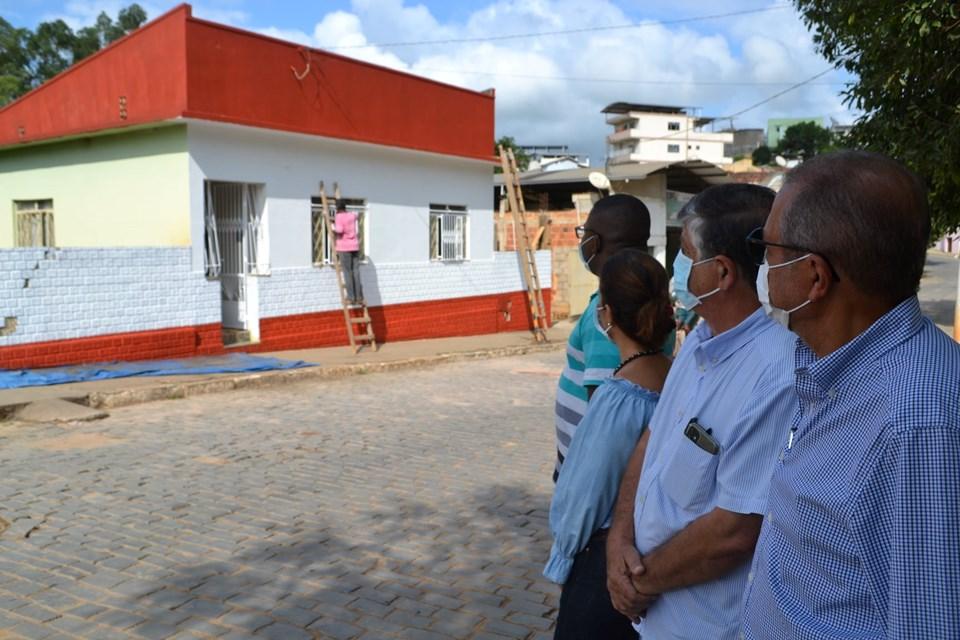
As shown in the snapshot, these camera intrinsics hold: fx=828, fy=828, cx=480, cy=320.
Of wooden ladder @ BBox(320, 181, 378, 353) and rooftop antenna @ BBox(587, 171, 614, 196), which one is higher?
rooftop antenna @ BBox(587, 171, 614, 196)

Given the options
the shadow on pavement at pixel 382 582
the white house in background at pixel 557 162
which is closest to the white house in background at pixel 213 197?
the shadow on pavement at pixel 382 582

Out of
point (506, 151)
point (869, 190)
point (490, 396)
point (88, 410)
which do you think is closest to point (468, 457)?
point (490, 396)

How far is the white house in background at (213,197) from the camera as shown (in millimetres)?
11375

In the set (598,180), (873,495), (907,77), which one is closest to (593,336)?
(873,495)

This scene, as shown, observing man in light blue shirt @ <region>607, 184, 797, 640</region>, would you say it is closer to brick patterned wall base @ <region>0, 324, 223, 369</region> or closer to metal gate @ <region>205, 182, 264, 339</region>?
brick patterned wall base @ <region>0, 324, 223, 369</region>

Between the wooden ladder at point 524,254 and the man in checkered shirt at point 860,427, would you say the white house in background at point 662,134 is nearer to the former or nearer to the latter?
the wooden ladder at point 524,254

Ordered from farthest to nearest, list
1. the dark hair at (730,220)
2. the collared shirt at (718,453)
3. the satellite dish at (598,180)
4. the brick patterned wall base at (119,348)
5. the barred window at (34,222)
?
1. the satellite dish at (598,180)
2. the barred window at (34,222)
3. the brick patterned wall base at (119,348)
4. the dark hair at (730,220)
5. the collared shirt at (718,453)

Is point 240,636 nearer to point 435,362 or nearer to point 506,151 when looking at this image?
point 435,362

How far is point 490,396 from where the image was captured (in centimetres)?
1089

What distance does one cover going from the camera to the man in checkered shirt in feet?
3.98

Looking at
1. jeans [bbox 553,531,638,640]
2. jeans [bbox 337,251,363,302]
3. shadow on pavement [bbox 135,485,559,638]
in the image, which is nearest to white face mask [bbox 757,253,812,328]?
jeans [bbox 553,531,638,640]

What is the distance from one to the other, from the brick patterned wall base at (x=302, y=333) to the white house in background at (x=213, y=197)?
3 cm

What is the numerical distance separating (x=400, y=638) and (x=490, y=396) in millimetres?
7043

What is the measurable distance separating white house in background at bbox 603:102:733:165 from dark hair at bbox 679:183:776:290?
82.7 m
